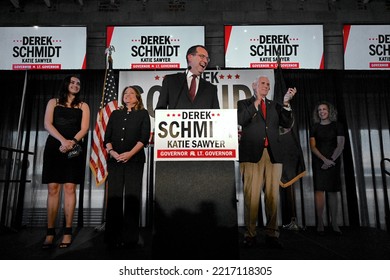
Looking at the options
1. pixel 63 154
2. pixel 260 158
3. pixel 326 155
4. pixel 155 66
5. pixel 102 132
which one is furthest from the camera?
pixel 155 66

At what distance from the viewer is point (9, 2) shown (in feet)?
18.4

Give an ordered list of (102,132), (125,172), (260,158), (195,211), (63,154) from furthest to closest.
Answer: (102,132) → (260,158) → (125,172) → (63,154) → (195,211)

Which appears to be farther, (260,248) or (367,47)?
(367,47)

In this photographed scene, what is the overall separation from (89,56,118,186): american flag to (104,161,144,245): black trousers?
44.5 inches

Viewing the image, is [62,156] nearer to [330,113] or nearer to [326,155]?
[326,155]

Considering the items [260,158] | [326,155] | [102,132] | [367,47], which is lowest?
[260,158]

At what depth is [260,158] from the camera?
11.3 ft

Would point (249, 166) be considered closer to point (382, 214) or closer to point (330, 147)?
point (330, 147)

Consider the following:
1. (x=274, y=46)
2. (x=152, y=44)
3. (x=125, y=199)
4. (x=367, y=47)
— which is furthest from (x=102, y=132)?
(x=367, y=47)

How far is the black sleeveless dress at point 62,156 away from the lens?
10.4 ft

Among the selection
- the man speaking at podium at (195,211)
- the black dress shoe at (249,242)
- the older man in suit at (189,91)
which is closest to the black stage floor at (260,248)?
the black dress shoe at (249,242)

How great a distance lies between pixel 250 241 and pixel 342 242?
1.23 m

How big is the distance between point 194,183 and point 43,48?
4566 millimetres
